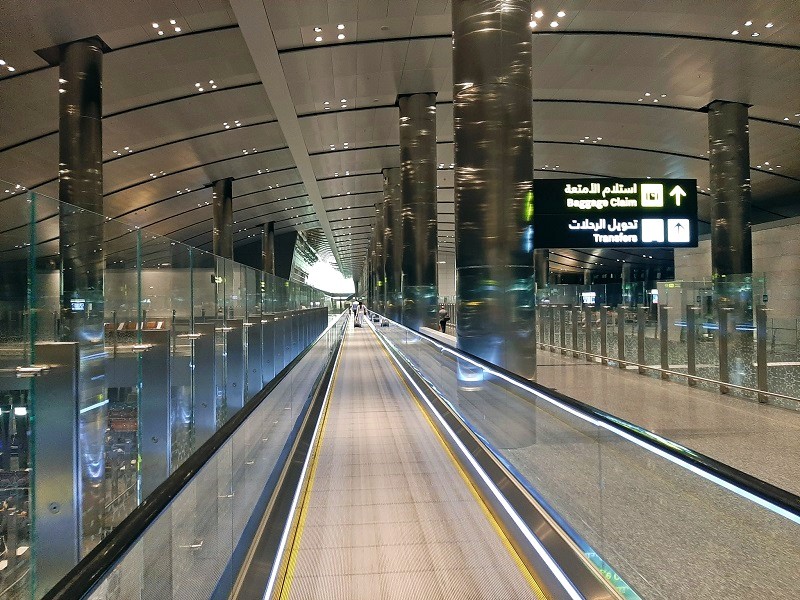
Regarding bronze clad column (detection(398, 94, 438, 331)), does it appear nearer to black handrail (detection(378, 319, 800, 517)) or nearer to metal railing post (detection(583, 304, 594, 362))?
metal railing post (detection(583, 304, 594, 362))

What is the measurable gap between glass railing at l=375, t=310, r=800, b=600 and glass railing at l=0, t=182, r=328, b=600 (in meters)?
3.01

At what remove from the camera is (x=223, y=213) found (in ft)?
119

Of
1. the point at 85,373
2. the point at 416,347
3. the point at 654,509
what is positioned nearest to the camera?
the point at 654,509

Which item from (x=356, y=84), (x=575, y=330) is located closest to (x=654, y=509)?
(x=575, y=330)

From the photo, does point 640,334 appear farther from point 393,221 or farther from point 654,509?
point 393,221

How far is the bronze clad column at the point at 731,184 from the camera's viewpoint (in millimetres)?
21391

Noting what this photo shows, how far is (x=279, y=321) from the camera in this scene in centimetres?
1580

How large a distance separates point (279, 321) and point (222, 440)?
12.7m

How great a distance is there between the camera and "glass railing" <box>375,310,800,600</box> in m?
2.49

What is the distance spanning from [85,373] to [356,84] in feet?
61.1

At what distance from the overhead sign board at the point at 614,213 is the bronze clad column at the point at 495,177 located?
144cm

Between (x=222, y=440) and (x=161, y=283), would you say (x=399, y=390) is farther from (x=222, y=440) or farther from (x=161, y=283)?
(x=222, y=440)

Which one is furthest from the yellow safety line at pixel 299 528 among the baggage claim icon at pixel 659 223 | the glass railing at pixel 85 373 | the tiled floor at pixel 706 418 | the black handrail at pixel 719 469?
the baggage claim icon at pixel 659 223

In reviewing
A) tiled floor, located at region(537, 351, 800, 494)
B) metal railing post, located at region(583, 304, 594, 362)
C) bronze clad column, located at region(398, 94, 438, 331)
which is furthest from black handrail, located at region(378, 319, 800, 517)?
bronze clad column, located at region(398, 94, 438, 331)
